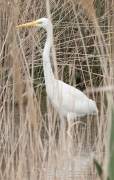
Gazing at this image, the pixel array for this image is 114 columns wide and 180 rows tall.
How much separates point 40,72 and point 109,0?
1.82 metres

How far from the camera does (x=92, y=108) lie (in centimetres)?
559

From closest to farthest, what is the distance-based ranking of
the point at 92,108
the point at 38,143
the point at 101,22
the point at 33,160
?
the point at 38,143 → the point at 33,160 → the point at 92,108 → the point at 101,22

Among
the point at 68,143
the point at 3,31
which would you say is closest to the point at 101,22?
the point at 3,31

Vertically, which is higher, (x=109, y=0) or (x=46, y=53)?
(x=109, y=0)

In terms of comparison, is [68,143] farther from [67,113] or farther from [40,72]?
[40,72]

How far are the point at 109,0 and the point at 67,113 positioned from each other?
1.26 m

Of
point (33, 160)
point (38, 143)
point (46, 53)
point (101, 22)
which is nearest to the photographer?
point (38, 143)

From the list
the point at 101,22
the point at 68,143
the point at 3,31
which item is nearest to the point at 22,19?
the point at 3,31

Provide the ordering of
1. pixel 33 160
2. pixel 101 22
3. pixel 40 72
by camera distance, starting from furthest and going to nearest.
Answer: pixel 40 72
pixel 101 22
pixel 33 160

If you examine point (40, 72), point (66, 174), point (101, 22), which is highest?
point (101, 22)

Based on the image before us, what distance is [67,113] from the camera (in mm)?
6098

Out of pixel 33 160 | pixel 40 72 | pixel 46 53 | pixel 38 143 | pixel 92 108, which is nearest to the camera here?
pixel 38 143

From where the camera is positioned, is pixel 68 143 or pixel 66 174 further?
pixel 68 143

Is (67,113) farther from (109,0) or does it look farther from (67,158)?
(67,158)
